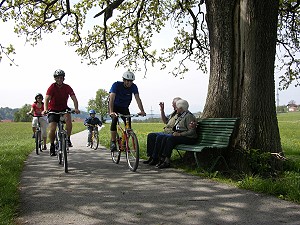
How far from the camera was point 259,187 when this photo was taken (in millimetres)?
5012

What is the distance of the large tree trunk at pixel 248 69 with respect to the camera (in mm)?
6504

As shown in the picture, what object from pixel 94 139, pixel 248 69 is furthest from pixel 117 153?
pixel 94 139

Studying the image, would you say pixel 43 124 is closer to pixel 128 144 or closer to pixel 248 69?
pixel 128 144

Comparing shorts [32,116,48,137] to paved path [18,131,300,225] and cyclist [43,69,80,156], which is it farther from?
paved path [18,131,300,225]

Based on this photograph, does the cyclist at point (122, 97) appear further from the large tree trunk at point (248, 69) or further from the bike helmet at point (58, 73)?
the large tree trunk at point (248, 69)

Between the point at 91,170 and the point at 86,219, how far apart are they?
345cm

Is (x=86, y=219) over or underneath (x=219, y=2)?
underneath

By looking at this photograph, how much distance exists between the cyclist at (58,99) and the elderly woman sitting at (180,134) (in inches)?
85.5

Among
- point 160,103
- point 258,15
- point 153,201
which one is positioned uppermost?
point 258,15

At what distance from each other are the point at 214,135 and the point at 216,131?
0.09 m

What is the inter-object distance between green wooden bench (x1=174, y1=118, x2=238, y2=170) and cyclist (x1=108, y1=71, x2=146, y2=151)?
1.43 m

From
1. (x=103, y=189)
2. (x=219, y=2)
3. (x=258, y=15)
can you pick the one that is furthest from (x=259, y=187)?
(x=219, y=2)

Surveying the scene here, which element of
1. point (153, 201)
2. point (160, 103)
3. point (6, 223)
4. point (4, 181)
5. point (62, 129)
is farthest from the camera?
point (160, 103)

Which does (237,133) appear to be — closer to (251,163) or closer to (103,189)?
(251,163)
